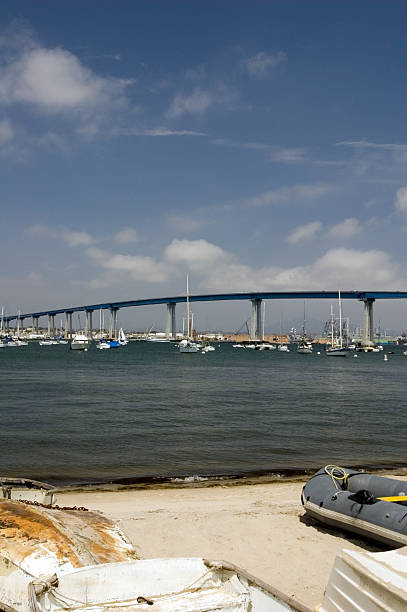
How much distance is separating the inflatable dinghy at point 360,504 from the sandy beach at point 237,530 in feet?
1.35

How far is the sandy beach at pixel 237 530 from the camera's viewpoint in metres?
7.84

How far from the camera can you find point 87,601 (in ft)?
18.1

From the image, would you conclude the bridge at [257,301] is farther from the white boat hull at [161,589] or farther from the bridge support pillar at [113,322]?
the white boat hull at [161,589]

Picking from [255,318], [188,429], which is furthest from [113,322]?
[188,429]

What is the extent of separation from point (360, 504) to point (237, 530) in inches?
98.9

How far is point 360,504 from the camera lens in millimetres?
8781

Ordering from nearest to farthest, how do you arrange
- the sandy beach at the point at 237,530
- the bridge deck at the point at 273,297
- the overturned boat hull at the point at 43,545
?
the overturned boat hull at the point at 43,545, the sandy beach at the point at 237,530, the bridge deck at the point at 273,297

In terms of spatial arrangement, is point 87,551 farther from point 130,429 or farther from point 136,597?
point 130,429

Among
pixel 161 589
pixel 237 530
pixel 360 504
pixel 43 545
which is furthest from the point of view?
pixel 237 530

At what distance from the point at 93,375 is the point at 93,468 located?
122ft

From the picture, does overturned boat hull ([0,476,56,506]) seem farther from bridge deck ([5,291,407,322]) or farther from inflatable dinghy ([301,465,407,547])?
bridge deck ([5,291,407,322])

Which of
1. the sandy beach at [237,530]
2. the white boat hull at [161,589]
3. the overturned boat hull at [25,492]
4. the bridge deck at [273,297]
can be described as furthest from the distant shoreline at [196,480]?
the bridge deck at [273,297]

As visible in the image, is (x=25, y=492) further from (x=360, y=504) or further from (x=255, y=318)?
(x=255, y=318)

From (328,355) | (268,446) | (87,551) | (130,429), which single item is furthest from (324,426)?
(328,355)
